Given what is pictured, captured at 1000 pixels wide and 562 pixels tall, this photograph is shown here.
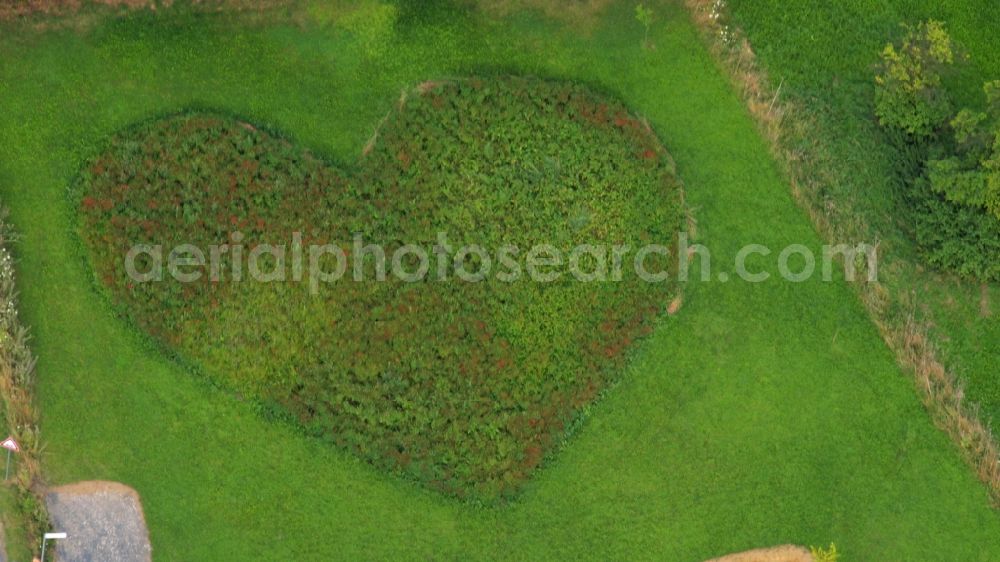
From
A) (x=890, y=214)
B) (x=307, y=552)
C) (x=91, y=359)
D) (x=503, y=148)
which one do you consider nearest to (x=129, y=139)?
(x=91, y=359)

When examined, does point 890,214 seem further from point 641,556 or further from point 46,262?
point 46,262

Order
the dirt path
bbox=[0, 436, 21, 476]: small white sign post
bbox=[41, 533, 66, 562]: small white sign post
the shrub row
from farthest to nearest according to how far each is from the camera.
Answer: the dirt path
the shrub row
bbox=[0, 436, 21, 476]: small white sign post
bbox=[41, 533, 66, 562]: small white sign post

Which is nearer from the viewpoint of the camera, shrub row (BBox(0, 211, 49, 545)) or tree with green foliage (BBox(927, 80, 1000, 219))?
shrub row (BBox(0, 211, 49, 545))

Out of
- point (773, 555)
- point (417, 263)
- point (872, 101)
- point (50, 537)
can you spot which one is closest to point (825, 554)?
point (773, 555)

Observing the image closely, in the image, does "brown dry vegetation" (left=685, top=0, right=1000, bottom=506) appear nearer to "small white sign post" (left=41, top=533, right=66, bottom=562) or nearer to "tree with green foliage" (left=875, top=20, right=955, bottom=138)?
"tree with green foliage" (left=875, top=20, right=955, bottom=138)

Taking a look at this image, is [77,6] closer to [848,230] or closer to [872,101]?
[848,230]

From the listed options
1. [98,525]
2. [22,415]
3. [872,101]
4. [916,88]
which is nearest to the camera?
[22,415]

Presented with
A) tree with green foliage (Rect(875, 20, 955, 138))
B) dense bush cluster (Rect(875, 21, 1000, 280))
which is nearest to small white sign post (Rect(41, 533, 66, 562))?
dense bush cluster (Rect(875, 21, 1000, 280))
